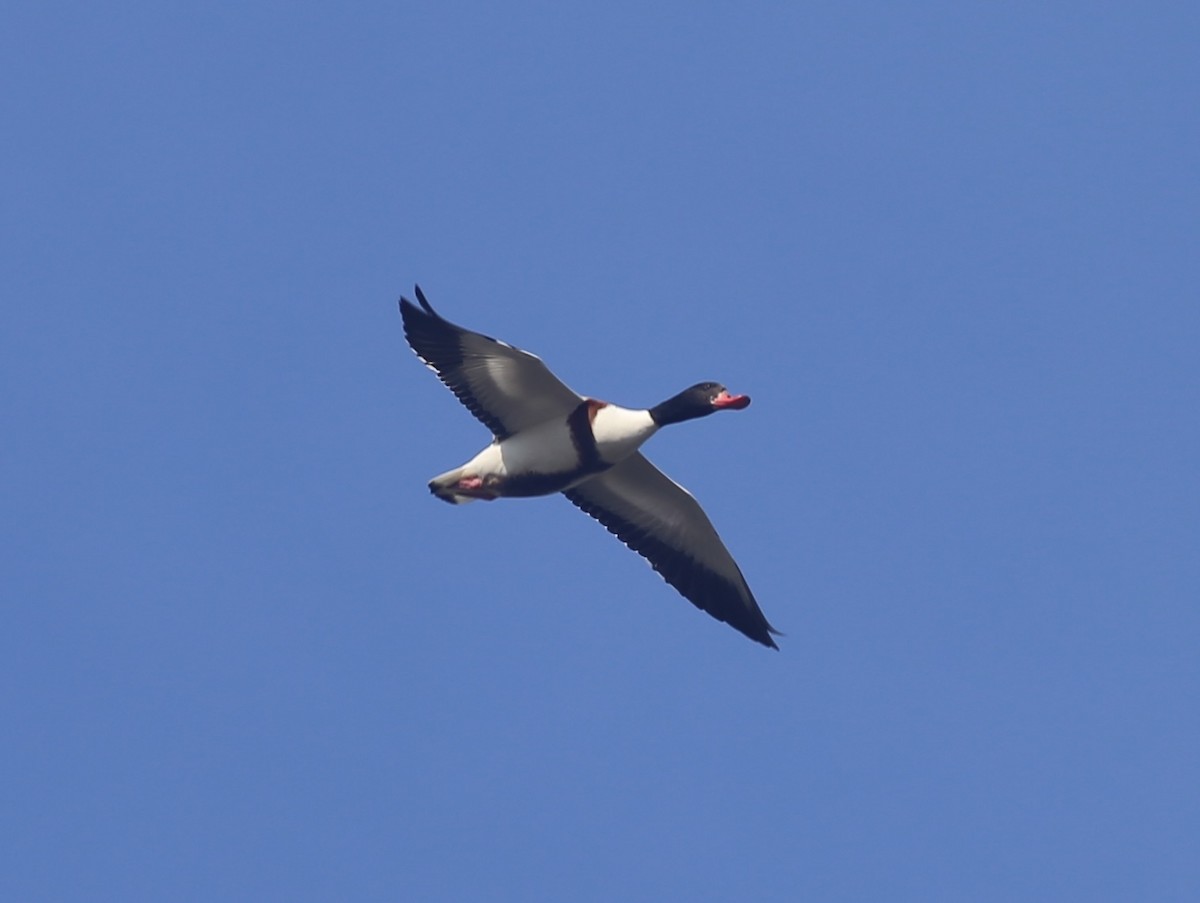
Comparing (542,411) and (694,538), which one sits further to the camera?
(694,538)

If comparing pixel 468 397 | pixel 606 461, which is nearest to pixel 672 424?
pixel 606 461

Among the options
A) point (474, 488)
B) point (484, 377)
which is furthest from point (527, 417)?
point (474, 488)

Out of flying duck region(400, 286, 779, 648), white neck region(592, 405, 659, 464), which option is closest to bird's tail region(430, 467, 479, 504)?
flying duck region(400, 286, 779, 648)

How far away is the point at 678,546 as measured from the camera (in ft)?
76.9

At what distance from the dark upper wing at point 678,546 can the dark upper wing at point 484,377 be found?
1682 mm

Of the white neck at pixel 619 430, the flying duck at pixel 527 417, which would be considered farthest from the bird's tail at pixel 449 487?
the white neck at pixel 619 430

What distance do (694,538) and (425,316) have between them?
445 centimetres

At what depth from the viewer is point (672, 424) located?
71.5 feet

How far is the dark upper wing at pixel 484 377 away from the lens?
21469 millimetres

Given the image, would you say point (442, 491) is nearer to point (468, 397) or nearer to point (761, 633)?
point (468, 397)

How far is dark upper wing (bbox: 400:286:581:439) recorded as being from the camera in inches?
845

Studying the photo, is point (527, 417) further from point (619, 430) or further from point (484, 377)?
point (619, 430)

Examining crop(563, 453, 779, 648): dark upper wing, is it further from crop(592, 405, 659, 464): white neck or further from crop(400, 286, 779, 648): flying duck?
crop(592, 405, 659, 464): white neck

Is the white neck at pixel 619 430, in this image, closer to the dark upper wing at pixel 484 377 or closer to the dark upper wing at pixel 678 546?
the dark upper wing at pixel 484 377
